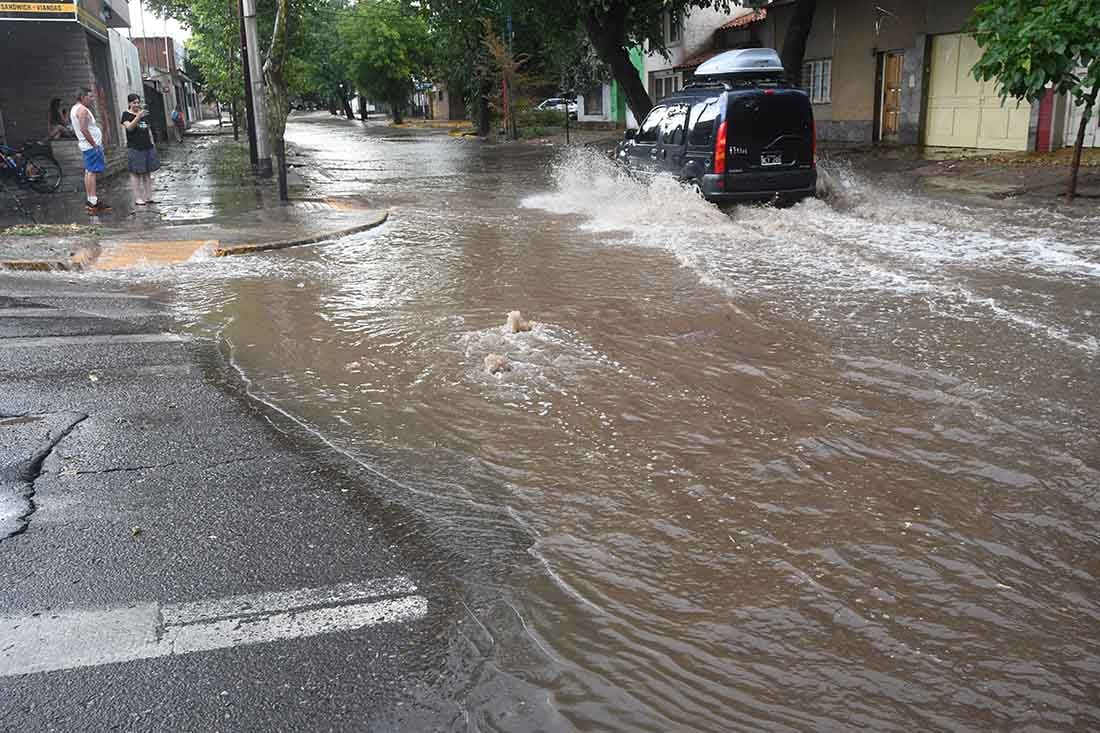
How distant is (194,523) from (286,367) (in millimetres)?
2648

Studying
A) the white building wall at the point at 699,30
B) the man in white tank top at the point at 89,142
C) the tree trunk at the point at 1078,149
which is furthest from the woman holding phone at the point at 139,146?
the white building wall at the point at 699,30

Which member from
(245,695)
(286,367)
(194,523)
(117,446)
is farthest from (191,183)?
(245,695)

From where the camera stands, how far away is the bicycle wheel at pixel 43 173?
16.6m

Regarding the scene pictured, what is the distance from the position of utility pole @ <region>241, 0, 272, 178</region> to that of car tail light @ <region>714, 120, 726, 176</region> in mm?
9751

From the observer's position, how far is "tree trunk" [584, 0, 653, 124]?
75.7 feet

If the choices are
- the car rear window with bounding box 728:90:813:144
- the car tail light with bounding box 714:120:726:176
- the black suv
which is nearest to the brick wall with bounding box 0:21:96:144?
the black suv

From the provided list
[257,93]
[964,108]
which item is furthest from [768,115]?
[964,108]

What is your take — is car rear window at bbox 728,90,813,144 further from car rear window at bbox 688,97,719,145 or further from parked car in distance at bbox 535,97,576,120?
parked car in distance at bbox 535,97,576,120

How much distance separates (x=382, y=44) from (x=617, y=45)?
137 feet

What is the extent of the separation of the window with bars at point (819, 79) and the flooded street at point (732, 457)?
634 inches

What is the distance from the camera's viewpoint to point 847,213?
13.3 meters

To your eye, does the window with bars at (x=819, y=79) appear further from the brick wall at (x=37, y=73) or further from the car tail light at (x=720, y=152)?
the brick wall at (x=37, y=73)

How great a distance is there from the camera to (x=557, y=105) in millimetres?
51906

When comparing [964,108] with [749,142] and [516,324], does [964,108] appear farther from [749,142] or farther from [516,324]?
[516,324]
